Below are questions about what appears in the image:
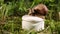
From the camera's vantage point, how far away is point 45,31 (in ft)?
6.07

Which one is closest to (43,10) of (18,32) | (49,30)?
(49,30)

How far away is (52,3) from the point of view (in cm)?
222

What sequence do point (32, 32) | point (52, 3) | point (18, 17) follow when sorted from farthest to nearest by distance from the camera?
1. point (52, 3)
2. point (18, 17)
3. point (32, 32)

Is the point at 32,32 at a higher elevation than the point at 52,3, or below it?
below

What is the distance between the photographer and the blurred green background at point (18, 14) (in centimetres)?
186

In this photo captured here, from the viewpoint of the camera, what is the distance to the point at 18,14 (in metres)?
2.12

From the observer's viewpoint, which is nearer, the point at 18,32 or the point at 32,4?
the point at 18,32

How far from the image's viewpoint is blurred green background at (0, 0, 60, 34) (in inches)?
73.2

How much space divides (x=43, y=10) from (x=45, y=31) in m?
0.20

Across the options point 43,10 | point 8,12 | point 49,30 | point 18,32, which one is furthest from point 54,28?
A: point 8,12

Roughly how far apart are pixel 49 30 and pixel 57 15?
29 cm

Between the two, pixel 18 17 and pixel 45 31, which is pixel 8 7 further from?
pixel 45 31

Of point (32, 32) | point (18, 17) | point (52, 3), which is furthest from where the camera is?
point (52, 3)

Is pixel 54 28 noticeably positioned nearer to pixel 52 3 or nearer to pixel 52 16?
pixel 52 16
